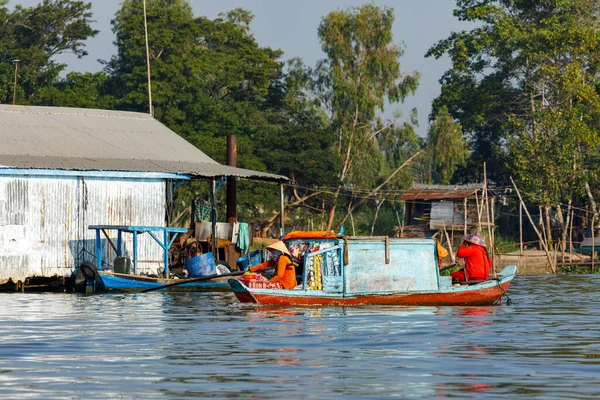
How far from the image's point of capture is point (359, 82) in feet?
175

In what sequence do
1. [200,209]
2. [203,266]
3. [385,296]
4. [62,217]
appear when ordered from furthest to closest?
[200,209] < [62,217] < [203,266] < [385,296]

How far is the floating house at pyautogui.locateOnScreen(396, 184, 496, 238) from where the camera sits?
51031 millimetres

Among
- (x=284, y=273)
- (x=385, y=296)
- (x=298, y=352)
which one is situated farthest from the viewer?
(x=385, y=296)

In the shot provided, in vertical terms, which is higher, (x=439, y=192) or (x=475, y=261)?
(x=439, y=192)

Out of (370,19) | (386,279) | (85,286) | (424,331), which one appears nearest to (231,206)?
(85,286)

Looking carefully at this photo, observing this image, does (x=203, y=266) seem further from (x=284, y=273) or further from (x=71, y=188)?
(x=284, y=273)

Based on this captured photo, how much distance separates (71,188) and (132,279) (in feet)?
11.3

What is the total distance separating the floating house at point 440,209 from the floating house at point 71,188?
20817mm

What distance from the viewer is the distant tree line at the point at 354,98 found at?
49.4 meters

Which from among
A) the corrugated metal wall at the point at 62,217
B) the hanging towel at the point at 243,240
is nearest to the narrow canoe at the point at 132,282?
the corrugated metal wall at the point at 62,217

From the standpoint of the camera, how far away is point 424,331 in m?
15.6

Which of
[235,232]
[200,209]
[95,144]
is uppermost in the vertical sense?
[95,144]

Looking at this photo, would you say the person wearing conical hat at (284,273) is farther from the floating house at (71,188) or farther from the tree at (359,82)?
the tree at (359,82)

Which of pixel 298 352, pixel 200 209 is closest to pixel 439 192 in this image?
pixel 200 209
